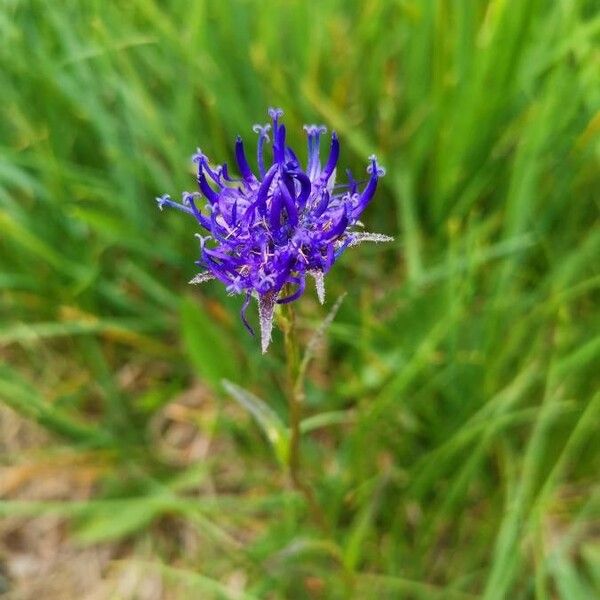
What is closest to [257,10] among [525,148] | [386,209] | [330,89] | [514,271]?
[330,89]

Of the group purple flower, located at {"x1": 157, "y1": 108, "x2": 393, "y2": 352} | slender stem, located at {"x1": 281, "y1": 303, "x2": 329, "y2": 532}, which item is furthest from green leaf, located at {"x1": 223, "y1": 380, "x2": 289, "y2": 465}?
purple flower, located at {"x1": 157, "y1": 108, "x2": 393, "y2": 352}

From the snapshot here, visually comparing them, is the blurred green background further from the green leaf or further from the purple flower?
the purple flower

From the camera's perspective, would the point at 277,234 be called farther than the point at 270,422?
No

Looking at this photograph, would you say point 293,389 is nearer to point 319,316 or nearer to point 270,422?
point 270,422

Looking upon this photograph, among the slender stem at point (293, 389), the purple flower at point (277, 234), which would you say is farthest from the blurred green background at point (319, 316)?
the purple flower at point (277, 234)

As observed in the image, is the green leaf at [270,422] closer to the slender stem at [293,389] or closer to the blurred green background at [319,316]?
the slender stem at [293,389]

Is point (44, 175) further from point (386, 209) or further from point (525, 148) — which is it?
point (525, 148)

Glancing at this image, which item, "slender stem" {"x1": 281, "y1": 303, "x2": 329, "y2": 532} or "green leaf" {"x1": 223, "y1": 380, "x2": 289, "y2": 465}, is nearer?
"slender stem" {"x1": 281, "y1": 303, "x2": 329, "y2": 532}

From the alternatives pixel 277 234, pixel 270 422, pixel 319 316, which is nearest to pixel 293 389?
pixel 270 422
